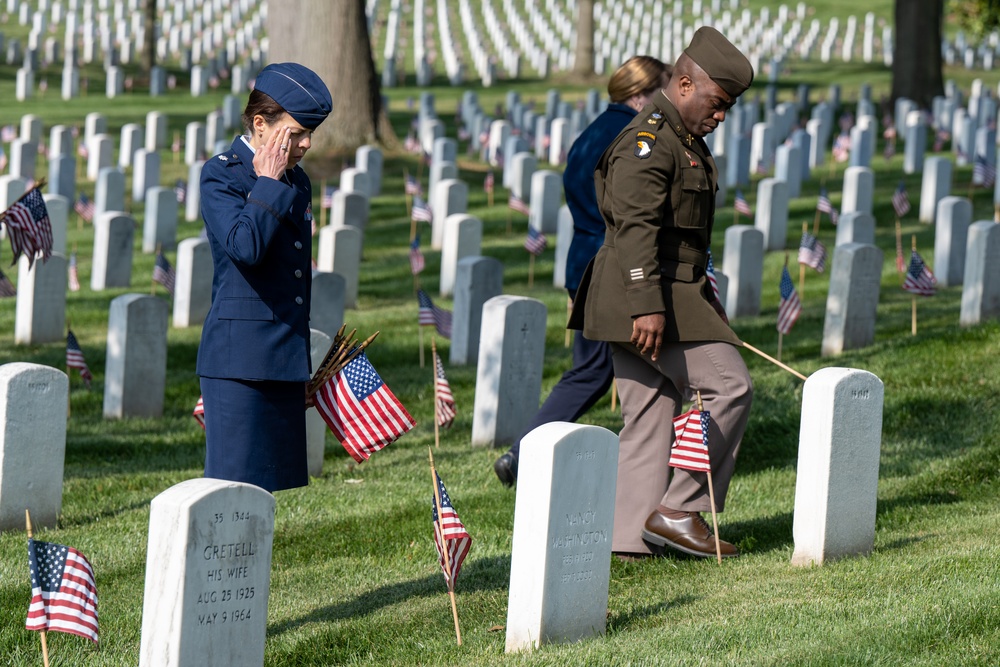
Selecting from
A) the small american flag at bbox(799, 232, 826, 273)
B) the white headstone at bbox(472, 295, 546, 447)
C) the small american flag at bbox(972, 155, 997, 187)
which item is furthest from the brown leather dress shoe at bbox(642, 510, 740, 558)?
the small american flag at bbox(972, 155, 997, 187)

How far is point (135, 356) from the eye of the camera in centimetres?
851

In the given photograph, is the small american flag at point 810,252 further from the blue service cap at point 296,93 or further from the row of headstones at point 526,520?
the blue service cap at point 296,93

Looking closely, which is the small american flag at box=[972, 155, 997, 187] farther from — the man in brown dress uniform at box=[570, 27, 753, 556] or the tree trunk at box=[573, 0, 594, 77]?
the tree trunk at box=[573, 0, 594, 77]

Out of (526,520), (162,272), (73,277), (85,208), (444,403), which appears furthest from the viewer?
(85,208)

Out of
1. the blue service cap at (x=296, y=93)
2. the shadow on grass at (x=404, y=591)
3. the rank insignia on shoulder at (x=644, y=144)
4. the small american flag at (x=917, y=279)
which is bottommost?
the shadow on grass at (x=404, y=591)

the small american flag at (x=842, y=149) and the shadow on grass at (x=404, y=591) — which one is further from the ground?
the small american flag at (x=842, y=149)

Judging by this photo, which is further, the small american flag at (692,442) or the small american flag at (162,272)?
the small american flag at (162,272)

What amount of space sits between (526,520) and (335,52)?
14690 mm

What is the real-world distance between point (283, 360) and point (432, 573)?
1.41 m

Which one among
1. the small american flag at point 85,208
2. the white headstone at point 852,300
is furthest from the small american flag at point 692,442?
the small american flag at point 85,208

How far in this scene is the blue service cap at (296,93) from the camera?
4.50 m

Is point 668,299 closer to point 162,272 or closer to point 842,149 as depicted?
point 162,272

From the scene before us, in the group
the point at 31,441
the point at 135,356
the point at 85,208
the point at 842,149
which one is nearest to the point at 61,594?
the point at 31,441

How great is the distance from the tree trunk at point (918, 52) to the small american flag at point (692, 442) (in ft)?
72.0
